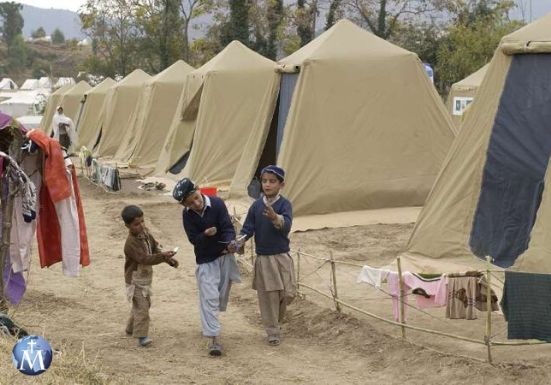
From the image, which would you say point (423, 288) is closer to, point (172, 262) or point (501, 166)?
point (172, 262)

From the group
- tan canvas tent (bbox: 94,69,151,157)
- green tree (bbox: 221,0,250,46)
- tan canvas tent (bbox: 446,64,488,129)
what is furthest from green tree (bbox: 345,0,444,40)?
tan canvas tent (bbox: 94,69,151,157)

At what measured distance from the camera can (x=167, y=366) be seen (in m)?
5.44

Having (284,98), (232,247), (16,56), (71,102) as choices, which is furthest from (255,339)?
(16,56)

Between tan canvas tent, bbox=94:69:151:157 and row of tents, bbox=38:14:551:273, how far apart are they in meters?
1.26

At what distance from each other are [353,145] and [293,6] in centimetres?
2307

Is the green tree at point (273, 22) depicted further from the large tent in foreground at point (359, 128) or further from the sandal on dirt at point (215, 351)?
the sandal on dirt at point (215, 351)

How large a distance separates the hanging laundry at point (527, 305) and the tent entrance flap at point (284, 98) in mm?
6820

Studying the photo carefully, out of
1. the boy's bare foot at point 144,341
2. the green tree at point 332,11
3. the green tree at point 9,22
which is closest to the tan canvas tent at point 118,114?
the green tree at point 332,11

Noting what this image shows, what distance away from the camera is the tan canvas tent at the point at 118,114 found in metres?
22.3

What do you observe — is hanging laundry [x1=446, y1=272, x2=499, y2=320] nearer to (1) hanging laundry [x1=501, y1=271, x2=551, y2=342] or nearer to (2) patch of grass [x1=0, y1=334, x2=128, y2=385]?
(1) hanging laundry [x1=501, y1=271, x2=551, y2=342]

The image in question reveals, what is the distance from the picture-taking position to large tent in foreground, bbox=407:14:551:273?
23.1 feet

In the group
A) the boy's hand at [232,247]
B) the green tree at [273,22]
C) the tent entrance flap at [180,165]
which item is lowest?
the tent entrance flap at [180,165]

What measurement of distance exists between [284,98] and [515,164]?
5265 millimetres

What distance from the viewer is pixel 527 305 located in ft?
16.2
